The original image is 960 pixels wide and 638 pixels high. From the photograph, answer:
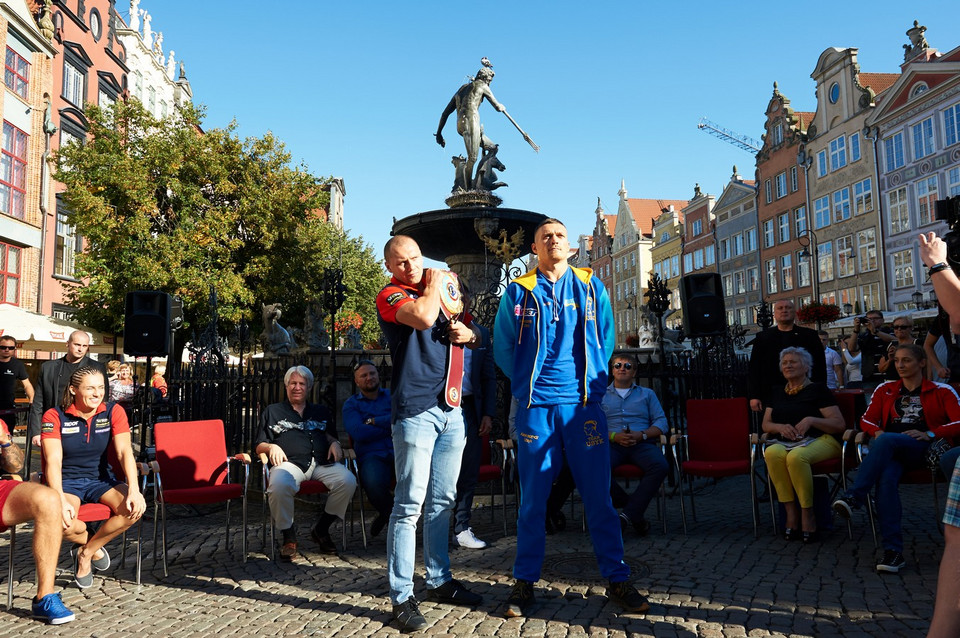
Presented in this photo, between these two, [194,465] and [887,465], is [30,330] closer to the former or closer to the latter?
[194,465]

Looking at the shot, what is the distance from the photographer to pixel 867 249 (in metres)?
35.8

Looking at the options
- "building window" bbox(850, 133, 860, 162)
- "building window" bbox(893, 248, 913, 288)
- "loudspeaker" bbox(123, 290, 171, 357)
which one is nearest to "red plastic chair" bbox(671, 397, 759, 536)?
"loudspeaker" bbox(123, 290, 171, 357)

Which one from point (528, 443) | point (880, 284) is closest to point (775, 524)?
point (528, 443)

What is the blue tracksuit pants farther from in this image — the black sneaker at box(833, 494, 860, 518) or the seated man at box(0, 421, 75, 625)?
the seated man at box(0, 421, 75, 625)

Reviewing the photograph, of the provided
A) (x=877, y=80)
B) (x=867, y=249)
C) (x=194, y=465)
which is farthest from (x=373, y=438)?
(x=877, y=80)

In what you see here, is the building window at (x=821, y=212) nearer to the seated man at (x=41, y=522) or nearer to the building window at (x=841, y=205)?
the building window at (x=841, y=205)

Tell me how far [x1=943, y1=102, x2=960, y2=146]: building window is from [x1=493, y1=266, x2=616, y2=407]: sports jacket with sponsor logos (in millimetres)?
32620

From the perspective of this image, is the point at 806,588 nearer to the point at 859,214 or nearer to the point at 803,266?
the point at 859,214

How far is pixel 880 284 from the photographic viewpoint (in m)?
34.7

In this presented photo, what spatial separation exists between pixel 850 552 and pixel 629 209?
67256mm

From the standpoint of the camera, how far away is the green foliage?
71.7 feet

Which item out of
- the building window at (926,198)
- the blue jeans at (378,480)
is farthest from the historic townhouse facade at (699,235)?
the blue jeans at (378,480)

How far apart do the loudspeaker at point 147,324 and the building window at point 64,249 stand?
2093 centimetres

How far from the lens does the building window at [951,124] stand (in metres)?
29.8
